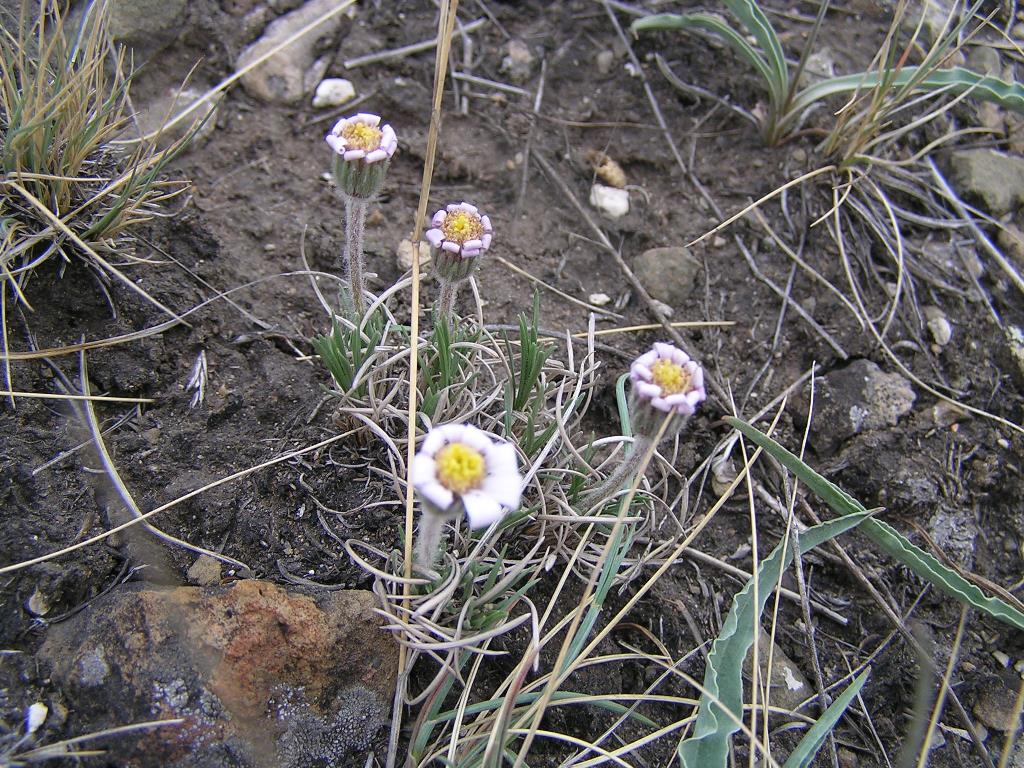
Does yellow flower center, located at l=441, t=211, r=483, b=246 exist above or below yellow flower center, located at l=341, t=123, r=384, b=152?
below

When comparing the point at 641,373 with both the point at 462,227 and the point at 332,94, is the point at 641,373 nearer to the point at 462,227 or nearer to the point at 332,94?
the point at 462,227

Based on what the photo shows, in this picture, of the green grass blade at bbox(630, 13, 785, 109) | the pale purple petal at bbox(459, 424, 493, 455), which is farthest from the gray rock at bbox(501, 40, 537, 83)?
the pale purple petal at bbox(459, 424, 493, 455)

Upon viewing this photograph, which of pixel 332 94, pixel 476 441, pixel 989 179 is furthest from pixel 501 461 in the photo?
pixel 989 179

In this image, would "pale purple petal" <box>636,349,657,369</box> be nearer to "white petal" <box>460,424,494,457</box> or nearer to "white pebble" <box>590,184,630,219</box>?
"white petal" <box>460,424,494,457</box>

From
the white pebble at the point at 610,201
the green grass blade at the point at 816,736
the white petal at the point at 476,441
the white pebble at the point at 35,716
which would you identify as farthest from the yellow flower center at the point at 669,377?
the white pebble at the point at 35,716

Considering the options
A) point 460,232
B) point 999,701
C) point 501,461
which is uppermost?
point 460,232

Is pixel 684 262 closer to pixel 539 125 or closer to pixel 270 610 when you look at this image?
pixel 539 125
